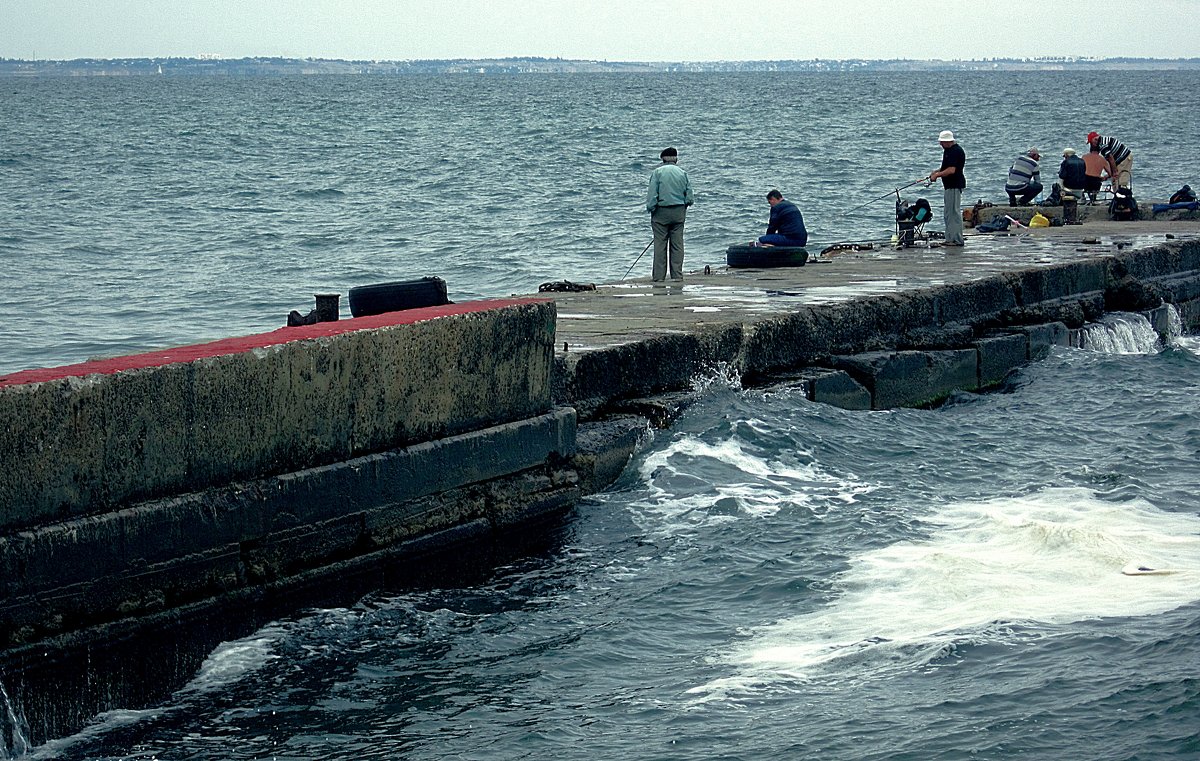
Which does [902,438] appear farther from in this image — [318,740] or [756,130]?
[756,130]

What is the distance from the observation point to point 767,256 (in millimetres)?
15250

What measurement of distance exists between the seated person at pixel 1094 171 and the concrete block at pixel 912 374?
34.2 feet

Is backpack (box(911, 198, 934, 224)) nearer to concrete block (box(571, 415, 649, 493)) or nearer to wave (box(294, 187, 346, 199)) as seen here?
concrete block (box(571, 415, 649, 493))

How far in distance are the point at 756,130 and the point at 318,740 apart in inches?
2688

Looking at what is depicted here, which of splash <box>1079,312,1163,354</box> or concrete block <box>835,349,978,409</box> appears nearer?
concrete block <box>835,349,978,409</box>

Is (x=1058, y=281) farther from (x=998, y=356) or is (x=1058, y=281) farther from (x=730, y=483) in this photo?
(x=730, y=483)

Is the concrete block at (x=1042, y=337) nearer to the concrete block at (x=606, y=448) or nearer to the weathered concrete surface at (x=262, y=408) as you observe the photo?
the concrete block at (x=606, y=448)

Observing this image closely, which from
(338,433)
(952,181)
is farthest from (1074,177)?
(338,433)

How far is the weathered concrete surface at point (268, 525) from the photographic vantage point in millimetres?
6051

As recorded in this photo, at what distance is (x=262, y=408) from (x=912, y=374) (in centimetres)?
651

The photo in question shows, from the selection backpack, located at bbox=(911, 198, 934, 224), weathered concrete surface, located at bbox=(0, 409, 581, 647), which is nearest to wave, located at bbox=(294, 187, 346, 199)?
backpack, located at bbox=(911, 198, 934, 224)

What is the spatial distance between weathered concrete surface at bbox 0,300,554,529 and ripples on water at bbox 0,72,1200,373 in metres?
9.52

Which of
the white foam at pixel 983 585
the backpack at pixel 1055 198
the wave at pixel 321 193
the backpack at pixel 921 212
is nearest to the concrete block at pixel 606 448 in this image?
the white foam at pixel 983 585

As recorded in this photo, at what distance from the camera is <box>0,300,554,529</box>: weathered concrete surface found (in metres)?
6.14
